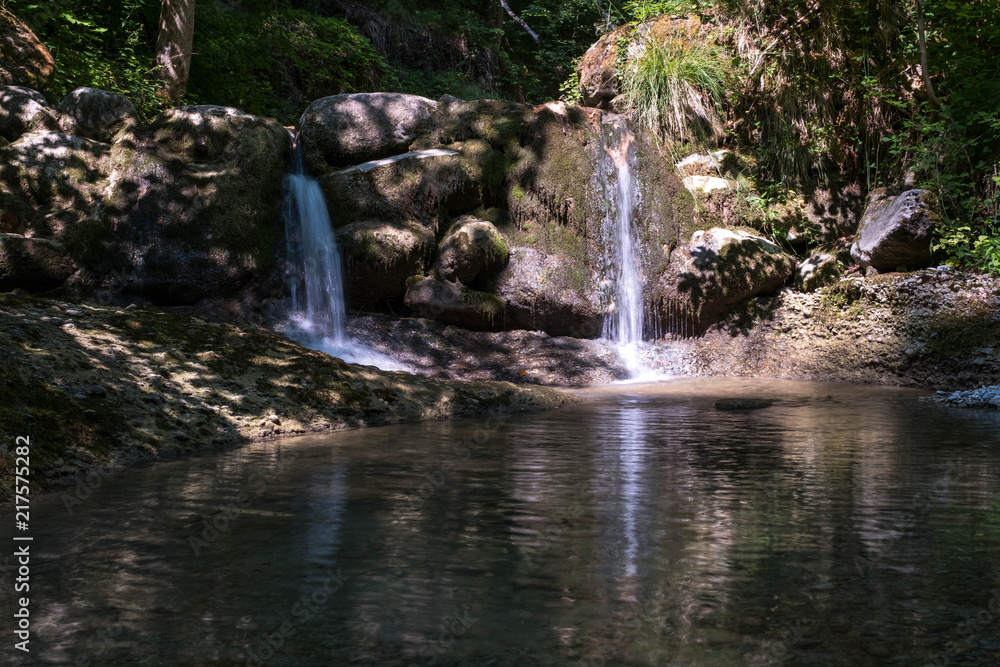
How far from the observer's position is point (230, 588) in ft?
9.17

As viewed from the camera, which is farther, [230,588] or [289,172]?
[289,172]

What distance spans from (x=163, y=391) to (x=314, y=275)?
544 cm

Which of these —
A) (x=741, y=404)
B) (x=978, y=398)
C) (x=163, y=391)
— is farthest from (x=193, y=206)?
(x=978, y=398)

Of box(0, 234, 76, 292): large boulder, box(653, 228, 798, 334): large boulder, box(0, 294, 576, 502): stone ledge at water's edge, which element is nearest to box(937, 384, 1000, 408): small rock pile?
box(0, 294, 576, 502): stone ledge at water's edge

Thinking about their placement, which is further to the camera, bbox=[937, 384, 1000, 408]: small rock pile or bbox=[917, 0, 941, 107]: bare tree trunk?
bbox=[917, 0, 941, 107]: bare tree trunk

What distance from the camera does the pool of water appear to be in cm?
232

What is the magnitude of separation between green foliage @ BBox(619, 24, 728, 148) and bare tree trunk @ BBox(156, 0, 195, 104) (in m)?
7.54

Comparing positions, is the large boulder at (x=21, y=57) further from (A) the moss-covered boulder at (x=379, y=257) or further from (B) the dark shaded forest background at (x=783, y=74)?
(A) the moss-covered boulder at (x=379, y=257)

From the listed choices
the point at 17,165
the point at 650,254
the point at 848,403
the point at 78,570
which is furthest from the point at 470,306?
the point at 78,570

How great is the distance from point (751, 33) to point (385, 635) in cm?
1348

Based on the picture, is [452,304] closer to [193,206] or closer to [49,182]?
[193,206]

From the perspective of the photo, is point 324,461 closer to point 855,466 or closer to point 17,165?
point 855,466

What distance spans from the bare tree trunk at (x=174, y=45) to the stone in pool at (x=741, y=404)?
10.9 meters

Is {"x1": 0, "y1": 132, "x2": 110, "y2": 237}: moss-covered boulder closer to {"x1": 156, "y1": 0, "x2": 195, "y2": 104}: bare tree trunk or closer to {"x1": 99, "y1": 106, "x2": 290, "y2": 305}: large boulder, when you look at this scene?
{"x1": 99, "y1": 106, "x2": 290, "y2": 305}: large boulder
